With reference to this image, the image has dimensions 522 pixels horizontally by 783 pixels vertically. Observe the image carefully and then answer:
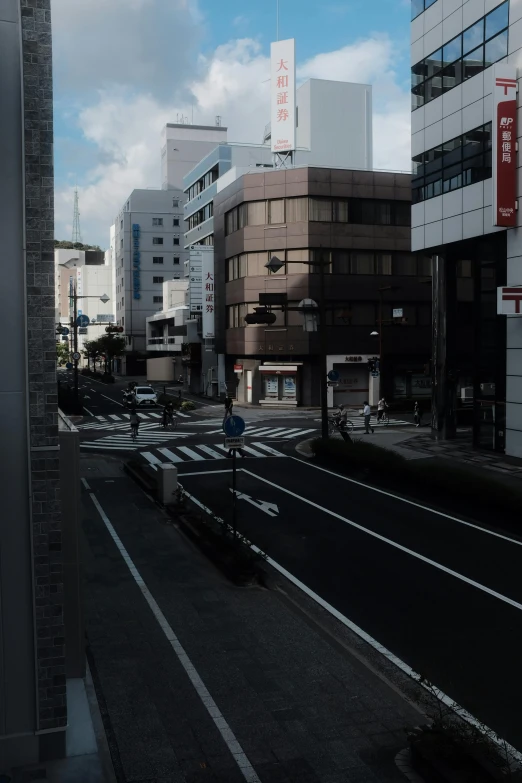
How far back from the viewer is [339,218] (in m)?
56.8

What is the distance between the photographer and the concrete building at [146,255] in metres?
114

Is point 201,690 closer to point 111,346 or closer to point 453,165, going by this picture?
point 453,165

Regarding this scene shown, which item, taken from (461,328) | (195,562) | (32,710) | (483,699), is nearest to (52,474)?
(32,710)

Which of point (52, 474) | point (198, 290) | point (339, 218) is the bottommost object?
point (52, 474)

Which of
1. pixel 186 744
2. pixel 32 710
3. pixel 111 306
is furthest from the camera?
pixel 111 306

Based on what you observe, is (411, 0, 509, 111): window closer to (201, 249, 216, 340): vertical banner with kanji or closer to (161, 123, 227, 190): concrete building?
(201, 249, 216, 340): vertical banner with kanji

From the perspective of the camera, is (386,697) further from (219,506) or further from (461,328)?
(461,328)

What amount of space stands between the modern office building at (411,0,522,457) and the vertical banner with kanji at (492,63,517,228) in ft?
0.27

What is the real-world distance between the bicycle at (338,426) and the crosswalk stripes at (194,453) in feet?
11.7

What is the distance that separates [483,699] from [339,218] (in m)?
49.8

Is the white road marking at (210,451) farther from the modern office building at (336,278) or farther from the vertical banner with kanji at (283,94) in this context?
the vertical banner with kanji at (283,94)

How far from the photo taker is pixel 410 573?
50.9 feet

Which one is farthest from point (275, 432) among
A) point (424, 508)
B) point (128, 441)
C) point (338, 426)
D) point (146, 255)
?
point (146, 255)

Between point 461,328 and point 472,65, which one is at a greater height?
point 472,65
